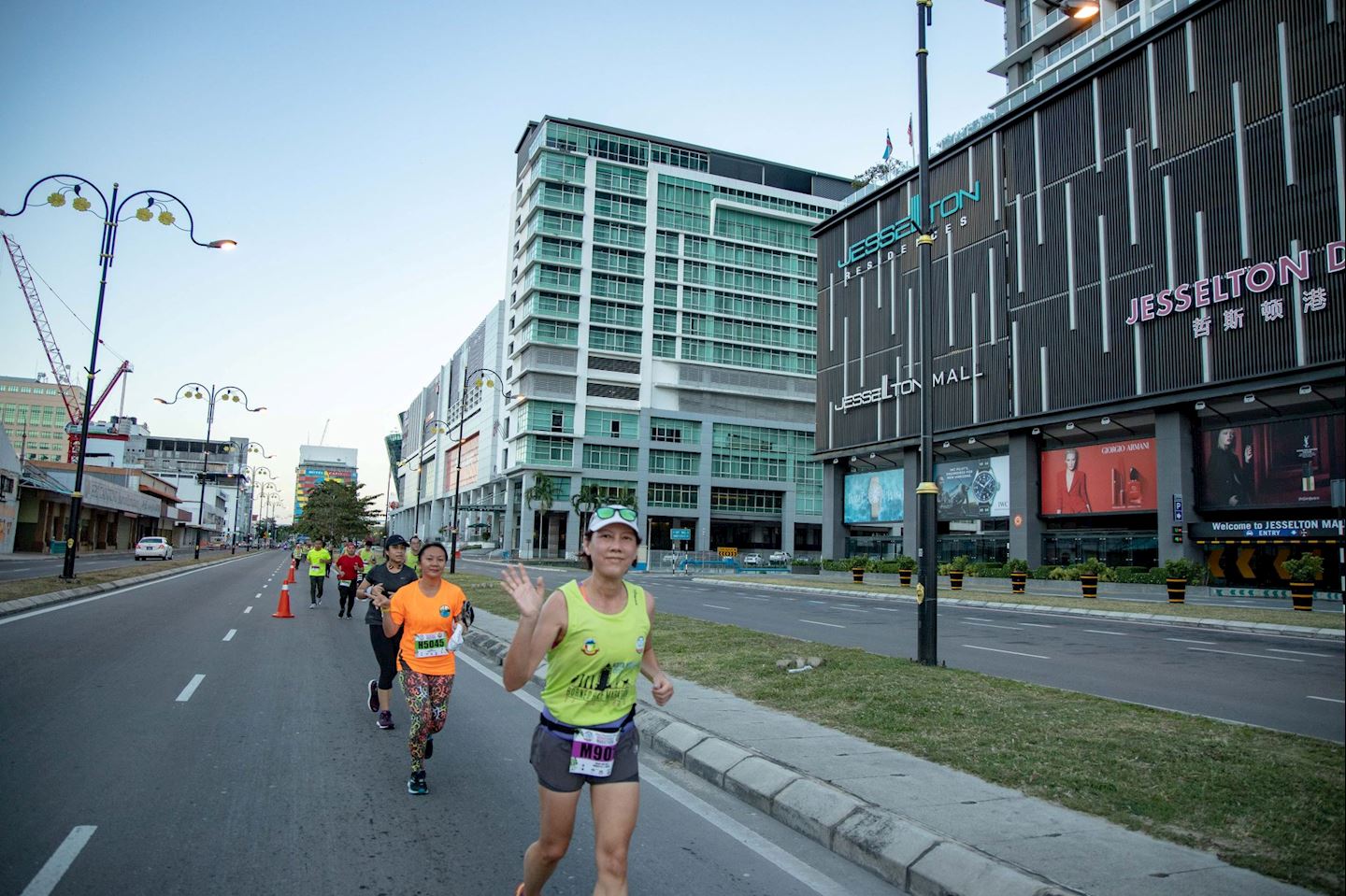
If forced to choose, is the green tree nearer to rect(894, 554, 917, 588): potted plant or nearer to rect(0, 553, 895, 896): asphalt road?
rect(894, 554, 917, 588): potted plant

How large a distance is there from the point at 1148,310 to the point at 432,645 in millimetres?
39208

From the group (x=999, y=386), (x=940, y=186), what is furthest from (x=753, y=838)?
(x=940, y=186)

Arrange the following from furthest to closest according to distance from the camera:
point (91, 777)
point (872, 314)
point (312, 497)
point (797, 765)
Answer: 1. point (312, 497)
2. point (872, 314)
3. point (797, 765)
4. point (91, 777)

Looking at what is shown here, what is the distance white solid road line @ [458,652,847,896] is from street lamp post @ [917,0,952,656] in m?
5.59

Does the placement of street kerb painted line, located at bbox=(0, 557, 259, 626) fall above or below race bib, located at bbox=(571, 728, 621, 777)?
below

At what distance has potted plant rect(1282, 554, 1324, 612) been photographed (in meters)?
24.5

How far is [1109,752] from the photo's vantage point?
22.7 ft

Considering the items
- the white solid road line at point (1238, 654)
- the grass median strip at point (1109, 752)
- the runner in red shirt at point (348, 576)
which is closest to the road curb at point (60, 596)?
the runner in red shirt at point (348, 576)

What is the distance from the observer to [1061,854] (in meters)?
4.79

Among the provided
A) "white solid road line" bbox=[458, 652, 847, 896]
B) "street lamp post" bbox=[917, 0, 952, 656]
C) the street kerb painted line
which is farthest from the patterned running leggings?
the street kerb painted line

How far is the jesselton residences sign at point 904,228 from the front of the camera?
4875 centimetres

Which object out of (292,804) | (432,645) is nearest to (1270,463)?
(432,645)

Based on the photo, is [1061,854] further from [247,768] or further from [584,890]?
[247,768]

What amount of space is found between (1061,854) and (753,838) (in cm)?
189
